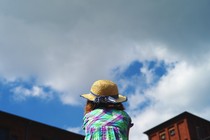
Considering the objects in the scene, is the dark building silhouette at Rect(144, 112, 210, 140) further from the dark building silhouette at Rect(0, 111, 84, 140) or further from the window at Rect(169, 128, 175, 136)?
the dark building silhouette at Rect(0, 111, 84, 140)

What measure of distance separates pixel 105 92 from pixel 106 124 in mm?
342

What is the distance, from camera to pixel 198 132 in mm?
44062

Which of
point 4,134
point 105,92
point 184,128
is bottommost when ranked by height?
point 105,92

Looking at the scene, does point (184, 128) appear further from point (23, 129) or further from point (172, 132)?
point (23, 129)

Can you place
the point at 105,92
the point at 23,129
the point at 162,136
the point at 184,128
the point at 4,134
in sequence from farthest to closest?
the point at 162,136 < the point at 184,128 < the point at 23,129 < the point at 4,134 < the point at 105,92

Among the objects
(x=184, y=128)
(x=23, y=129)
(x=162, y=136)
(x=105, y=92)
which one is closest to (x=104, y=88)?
(x=105, y=92)

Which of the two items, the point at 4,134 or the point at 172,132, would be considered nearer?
the point at 4,134

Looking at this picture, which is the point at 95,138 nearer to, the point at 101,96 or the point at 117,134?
the point at 117,134

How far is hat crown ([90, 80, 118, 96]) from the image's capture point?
3068 mm

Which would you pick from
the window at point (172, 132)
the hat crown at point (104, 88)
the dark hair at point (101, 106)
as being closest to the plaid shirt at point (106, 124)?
the dark hair at point (101, 106)

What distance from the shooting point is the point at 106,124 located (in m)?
2.89

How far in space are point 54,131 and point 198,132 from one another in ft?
72.2

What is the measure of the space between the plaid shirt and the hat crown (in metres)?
0.17

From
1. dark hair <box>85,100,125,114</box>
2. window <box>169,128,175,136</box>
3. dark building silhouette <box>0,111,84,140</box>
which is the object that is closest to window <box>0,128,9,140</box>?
dark building silhouette <box>0,111,84,140</box>
